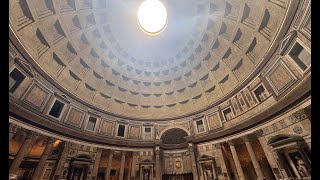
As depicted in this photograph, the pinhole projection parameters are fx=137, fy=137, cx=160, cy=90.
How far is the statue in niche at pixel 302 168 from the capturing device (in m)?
8.97

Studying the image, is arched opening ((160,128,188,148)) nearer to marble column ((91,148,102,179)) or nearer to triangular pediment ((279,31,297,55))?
marble column ((91,148,102,179))

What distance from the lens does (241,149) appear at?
1638 centimetres

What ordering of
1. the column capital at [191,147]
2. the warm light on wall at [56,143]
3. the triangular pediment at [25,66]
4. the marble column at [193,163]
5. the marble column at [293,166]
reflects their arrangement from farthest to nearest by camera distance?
1. the column capital at [191,147]
2. the marble column at [193,163]
3. the warm light on wall at [56,143]
4. the triangular pediment at [25,66]
5. the marble column at [293,166]

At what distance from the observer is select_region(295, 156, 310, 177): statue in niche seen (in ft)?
29.4

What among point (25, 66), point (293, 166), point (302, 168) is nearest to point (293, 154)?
point (293, 166)

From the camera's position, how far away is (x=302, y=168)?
9.23 meters

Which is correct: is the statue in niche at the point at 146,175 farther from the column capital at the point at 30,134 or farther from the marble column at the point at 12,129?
the marble column at the point at 12,129

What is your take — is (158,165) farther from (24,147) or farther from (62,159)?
(24,147)

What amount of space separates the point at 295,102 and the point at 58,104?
21540 millimetres

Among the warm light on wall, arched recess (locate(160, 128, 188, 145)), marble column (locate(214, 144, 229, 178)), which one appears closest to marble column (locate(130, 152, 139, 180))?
arched recess (locate(160, 128, 188, 145))

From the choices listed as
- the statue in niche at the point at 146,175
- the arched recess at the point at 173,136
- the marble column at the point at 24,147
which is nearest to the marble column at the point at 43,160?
the marble column at the point at 24,147

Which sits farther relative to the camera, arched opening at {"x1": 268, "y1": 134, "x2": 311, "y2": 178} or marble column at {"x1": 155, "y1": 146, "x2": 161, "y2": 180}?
marble column at {"x1": 155, "y1": 146, "x2": 161, "y2": 180}

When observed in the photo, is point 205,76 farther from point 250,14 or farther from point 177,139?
point 177,139
